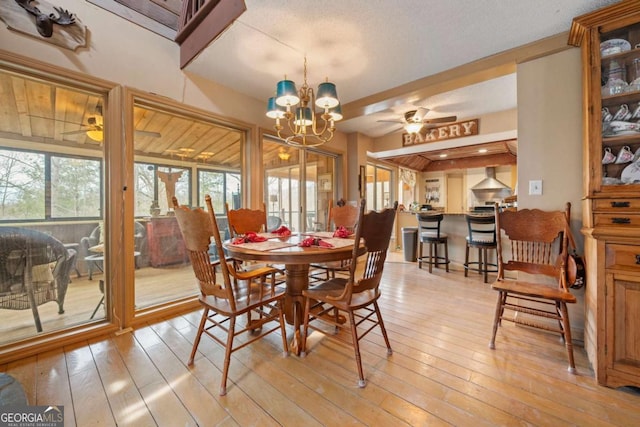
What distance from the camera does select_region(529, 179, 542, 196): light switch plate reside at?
2.19m

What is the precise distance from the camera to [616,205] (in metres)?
1.62

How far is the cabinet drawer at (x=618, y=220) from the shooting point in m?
1.55

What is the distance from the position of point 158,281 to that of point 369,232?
239 centimetres

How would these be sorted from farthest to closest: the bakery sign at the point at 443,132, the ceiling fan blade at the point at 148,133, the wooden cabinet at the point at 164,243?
the bakery sign at the point at 443,132
the wooden cabinet at the point at 164,243
the ceiling fan blade at the point at 148,133

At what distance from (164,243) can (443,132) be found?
4.59 metres

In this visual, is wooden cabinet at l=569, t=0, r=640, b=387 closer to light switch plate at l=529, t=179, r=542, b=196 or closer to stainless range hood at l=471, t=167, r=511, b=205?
light switch plate at l=529, t=179, r=542, b=196

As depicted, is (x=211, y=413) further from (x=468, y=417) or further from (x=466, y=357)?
(x=466, y=357)

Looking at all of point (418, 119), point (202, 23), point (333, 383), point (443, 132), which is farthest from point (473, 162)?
point (333, 383)

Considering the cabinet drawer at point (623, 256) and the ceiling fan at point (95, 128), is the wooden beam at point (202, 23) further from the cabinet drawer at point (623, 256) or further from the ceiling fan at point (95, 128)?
the cabinet drawer at point (623, 256)

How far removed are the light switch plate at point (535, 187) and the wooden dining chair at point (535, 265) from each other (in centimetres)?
18

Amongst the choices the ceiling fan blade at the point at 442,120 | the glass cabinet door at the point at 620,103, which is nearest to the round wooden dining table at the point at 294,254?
the glass cabinet door at the point at 620,103

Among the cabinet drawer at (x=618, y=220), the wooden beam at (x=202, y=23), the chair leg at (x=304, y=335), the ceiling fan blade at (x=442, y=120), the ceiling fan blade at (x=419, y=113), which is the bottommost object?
the chair leg at (x=304, y=335)

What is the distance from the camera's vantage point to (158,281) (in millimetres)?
2729

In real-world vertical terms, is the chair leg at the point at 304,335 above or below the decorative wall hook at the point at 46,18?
below
